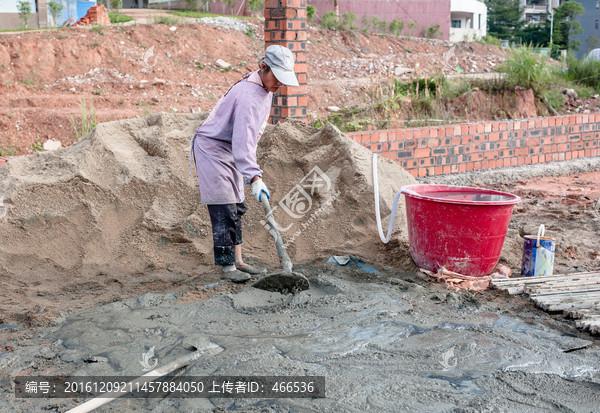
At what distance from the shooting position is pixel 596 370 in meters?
2.58

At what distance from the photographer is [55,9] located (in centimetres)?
1652

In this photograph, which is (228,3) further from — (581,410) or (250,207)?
(581,410)

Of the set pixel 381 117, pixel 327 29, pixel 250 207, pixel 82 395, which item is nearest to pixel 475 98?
pixel 381 117

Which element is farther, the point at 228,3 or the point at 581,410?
the point at 228,3

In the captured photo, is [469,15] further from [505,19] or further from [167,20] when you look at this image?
[167,20]

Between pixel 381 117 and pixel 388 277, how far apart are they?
4.09 meters

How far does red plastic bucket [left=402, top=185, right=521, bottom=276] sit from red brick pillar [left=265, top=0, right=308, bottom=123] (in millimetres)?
2410

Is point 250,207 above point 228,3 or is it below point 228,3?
below

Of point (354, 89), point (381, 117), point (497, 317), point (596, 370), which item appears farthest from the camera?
point (354, 89)

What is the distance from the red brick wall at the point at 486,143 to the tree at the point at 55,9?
14.2 metres

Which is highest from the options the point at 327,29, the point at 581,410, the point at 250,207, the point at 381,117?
the point at 327,29

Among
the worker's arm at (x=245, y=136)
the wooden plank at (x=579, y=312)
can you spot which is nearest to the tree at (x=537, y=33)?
the wooden plank at (x=579, y=312)

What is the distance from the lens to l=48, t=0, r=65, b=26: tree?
54.2ft

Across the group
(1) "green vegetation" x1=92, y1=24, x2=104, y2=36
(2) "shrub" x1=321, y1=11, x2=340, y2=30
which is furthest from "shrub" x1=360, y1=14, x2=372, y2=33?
(1) "green vegetation" x1=92, y1=24, x2=104, y2=36
